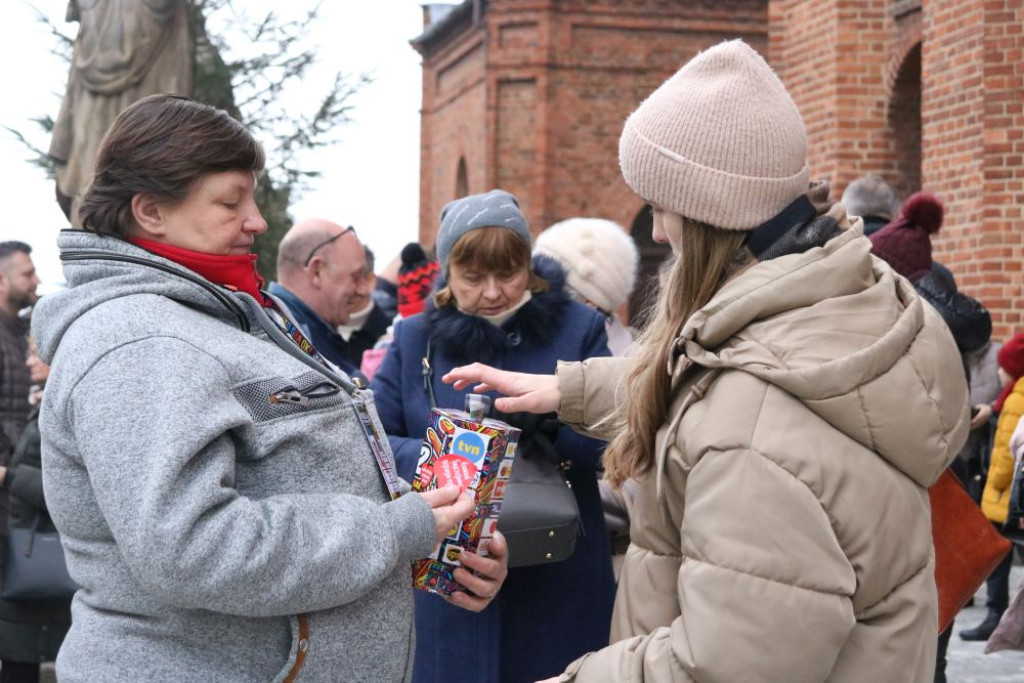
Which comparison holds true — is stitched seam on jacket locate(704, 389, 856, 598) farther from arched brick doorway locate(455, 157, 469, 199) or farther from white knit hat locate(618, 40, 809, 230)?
arched brick doorway locate(455, 157, 469, 199)

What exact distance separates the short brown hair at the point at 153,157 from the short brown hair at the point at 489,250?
1428mm

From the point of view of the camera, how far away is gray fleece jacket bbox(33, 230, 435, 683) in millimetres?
1979

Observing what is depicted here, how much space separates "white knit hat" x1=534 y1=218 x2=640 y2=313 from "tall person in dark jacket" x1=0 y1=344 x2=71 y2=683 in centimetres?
201

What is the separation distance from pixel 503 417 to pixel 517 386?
0.51m

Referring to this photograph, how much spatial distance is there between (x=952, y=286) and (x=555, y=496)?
3.40m

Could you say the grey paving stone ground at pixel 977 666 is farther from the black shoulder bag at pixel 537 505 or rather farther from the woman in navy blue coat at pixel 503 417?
the black shoulder bag at pixel 537 505

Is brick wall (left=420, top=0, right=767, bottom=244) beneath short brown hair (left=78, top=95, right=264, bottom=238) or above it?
above

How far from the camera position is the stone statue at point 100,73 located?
7.42m

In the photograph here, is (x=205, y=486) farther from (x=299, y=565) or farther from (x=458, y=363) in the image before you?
(x=458, y=363)

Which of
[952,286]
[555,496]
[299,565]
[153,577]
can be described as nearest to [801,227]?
[299,565]

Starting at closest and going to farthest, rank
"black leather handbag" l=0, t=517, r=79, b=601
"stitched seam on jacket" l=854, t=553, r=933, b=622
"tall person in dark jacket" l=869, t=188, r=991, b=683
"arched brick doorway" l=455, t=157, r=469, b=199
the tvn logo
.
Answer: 1. "stitched seam on jacket" l=854, t=553, r=933, b=622
2. the tvn logo
3. "black leather handbag" l=0, t=517, r=79, b=601
4. "tall person in dark jacket" l=869, t=188, r=991, b=683
5. "arched brick doorway" l=455, t=157, r=469, b=199

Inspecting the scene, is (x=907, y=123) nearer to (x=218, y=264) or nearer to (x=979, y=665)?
(x=979, y=665)

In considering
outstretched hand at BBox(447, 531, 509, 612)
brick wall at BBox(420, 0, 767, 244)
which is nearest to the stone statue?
outstretched hand at BBox(447, 531, 509, 612)

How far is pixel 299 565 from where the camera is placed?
2.06 metres
